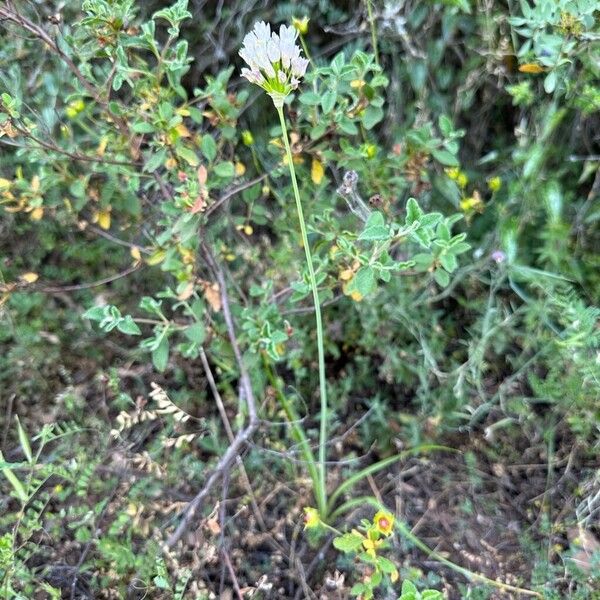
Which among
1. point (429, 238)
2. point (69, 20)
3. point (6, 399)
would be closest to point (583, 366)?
point (429, 238)

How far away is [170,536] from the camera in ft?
4.59

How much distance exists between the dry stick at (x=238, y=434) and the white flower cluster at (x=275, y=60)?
1.65ft

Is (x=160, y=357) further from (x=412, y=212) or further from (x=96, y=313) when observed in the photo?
(x=412, y=212)

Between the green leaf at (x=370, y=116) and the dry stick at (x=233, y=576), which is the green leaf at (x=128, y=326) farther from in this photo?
the green leaf at (x=370, y=116)

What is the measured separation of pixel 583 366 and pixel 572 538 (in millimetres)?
384

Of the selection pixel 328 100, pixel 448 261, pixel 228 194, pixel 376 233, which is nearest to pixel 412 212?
pixel 376 233

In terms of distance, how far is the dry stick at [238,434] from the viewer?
1.37 metres

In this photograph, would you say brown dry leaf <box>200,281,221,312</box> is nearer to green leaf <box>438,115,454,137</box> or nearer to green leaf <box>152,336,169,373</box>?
green leaf <box>152,336,169,373</box>

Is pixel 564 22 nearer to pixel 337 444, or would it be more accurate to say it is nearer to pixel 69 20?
pixel 337 444

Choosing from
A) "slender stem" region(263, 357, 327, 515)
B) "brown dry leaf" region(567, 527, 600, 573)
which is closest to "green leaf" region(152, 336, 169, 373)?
"slender stem" region(263, 357, 327, 515)

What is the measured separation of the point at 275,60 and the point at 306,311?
26.2 inches

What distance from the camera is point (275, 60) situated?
0.94m

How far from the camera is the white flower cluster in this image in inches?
36.8

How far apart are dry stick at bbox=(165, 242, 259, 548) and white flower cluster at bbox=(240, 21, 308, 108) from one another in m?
0.50
